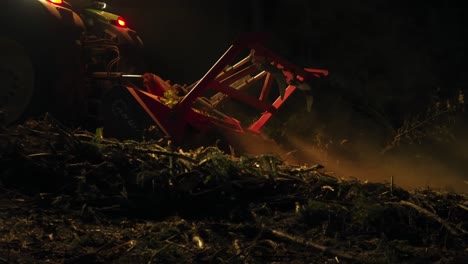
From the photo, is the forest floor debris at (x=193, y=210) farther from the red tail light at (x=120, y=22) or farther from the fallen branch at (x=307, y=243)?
the red tail light at (x=120, y=22)

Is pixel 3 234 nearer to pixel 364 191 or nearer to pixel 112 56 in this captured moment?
pixel 364 191

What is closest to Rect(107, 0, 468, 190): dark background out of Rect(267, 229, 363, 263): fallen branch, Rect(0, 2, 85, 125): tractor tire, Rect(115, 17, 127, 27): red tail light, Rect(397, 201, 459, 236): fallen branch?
Rect(115, 17, 127, 27): red tail light

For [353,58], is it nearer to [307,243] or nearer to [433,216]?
[433,216]

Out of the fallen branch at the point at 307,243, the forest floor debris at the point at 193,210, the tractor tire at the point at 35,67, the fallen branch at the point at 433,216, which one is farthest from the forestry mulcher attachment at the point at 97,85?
the fallen branch at the point at 307,243

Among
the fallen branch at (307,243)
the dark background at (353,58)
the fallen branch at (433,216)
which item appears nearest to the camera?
the fallen branch at (307,243)

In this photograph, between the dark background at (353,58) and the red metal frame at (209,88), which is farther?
the dark background at (353,58)

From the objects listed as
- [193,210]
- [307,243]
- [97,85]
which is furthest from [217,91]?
[307,243]

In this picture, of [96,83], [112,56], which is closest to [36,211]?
[96,83]
